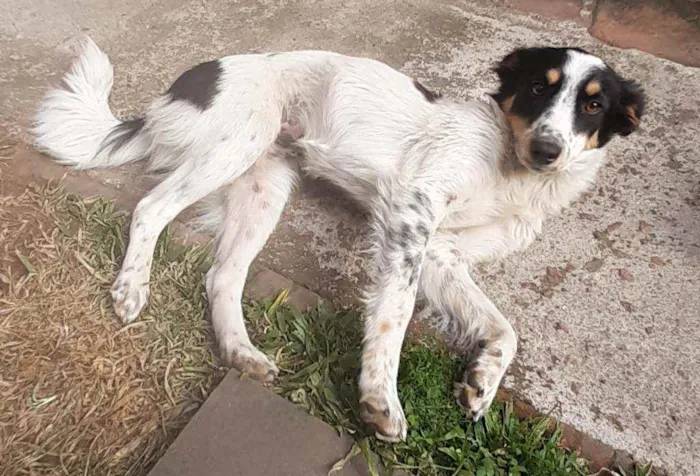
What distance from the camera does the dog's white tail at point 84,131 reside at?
285 cm

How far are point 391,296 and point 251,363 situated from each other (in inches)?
20.8

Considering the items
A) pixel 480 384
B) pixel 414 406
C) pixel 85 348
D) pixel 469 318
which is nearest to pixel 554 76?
pixel 469 318

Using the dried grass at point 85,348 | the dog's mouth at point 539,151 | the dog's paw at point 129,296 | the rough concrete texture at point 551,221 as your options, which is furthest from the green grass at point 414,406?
the dog's mouth at point 539,151

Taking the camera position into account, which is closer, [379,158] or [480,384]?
[480,384]

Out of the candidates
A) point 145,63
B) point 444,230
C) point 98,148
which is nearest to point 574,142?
point 444,230

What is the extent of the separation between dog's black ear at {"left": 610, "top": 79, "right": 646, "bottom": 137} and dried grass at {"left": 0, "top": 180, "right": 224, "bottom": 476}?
1673 mm

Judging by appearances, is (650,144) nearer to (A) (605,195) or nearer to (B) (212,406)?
(A) (605,195)

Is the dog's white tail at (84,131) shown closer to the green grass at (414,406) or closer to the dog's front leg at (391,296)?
the green grass at (414,406)

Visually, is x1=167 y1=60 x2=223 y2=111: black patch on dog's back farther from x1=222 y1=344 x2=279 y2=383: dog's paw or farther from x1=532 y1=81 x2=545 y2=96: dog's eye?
x1=532 y1=81 x2=545 y2=96: dog's eye

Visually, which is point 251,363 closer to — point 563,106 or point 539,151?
point 539,151

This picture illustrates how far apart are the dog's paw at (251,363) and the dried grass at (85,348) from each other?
0.07 metres

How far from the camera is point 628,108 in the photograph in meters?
2.55

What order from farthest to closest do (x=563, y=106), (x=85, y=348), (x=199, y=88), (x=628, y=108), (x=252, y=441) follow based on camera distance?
(x=199, y=88) → (x=628, y=108) → (x=563, y=106) → (x=85, y=348) → (x=252, y=441)

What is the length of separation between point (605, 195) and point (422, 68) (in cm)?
123
